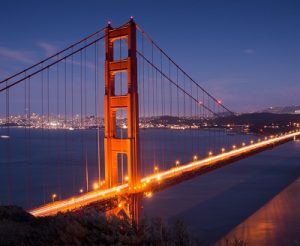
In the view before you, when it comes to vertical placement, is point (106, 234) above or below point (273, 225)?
above

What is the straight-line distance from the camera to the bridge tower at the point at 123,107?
12.7m

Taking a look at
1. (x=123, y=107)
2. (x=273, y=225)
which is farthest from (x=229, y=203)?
(x=123, y=107)

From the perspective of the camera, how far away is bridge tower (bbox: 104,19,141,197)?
12711mm

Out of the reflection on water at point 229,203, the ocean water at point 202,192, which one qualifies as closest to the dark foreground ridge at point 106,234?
the reflection on water at point 229,203

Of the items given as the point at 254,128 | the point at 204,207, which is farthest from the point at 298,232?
the point at 254,128

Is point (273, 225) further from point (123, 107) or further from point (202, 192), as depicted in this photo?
point (123, 107)

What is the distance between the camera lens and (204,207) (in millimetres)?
21219

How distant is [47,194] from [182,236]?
67.6 feet

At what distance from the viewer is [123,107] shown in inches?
511

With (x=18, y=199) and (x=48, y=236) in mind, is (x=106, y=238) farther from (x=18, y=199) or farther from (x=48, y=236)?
(x=18, y=199)

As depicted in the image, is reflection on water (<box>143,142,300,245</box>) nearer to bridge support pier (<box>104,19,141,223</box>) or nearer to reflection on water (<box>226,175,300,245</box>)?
reflection on water (<box>226,175,300,245</box>)

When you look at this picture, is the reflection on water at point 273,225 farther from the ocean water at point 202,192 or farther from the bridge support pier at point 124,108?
the bridge support pier at point 124,108

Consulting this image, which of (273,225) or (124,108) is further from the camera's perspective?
(273,225)

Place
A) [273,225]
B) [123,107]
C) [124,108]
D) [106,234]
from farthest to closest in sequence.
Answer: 1. [273,225]
2. [124,108]
3. [123,107]
4. [106,234]
